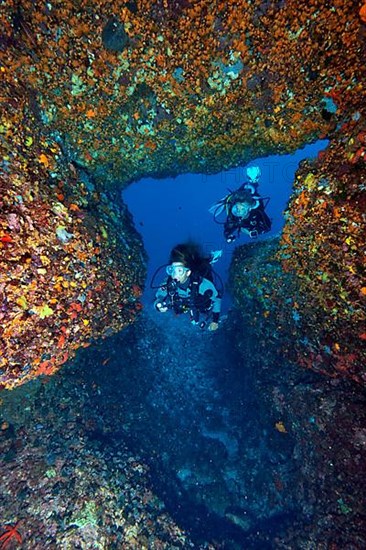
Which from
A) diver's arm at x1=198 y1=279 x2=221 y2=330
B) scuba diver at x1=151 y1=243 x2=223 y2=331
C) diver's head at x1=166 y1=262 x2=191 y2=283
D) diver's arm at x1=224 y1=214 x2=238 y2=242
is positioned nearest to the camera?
diver's head at x1=166 y1=262 x2=191 y2=283

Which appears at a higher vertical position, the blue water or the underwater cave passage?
the blue water

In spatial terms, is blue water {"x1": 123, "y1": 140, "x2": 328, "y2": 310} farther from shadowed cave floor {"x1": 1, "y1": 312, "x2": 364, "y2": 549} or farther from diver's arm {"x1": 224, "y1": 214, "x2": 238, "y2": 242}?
diver's arm {"x1": 224, "y1": 214, "x2": 238, "y2": 242}

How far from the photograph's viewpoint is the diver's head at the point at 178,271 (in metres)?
6.40

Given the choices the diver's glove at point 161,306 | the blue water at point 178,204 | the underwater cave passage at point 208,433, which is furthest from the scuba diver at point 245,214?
the blue water at point 178,204

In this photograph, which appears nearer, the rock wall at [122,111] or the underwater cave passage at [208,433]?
the rock wall at [122,111]

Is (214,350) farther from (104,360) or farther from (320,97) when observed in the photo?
(320,97)

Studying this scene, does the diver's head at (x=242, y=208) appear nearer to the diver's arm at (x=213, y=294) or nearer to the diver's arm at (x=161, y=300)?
the diver's arm at (x=213, y=294)

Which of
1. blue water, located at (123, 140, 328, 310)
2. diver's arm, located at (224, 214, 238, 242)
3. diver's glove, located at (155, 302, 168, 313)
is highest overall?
blue water, located at (123, 140, 328, 310)

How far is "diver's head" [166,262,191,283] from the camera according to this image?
6398 millimetres

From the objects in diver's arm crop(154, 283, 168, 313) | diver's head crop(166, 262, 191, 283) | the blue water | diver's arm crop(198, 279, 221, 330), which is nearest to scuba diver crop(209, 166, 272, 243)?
diver's arm crop(198, 279, 221, 330)

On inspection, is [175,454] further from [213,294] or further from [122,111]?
[122,111]

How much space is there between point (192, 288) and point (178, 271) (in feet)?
2.40

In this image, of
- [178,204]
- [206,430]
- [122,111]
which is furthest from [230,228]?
[178,204]

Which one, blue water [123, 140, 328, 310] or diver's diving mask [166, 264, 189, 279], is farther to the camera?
blue water [123, 140, 328, 310]
